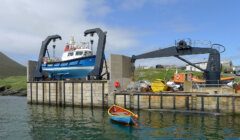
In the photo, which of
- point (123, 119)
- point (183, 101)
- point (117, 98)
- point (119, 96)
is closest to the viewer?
point (123, 119)

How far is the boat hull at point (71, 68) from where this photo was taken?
6950 centimetres

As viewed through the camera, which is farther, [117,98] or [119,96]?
[117,98]

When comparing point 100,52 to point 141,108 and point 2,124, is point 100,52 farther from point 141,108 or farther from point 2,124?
point 2,124

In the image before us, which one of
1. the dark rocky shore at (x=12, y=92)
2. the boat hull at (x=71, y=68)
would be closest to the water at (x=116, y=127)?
the boat hull at (x=71, y=68)

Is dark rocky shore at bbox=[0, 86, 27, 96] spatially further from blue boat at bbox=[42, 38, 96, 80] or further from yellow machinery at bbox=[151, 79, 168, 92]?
yellow machinery at bbox=[151, 79, 168, 92]

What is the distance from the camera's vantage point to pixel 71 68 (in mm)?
71625

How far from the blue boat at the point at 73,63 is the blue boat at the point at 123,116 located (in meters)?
22.6

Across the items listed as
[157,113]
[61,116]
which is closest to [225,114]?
[157,113]

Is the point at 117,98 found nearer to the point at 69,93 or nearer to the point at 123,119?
the point at 69,93

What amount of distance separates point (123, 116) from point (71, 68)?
28.5 m

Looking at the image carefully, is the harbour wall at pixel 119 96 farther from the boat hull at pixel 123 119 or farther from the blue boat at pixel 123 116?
the boat hull at pixel 123 119

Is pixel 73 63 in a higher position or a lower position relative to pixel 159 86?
higher

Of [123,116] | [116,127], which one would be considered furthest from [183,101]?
[116,127]

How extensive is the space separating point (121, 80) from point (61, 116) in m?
14.8
